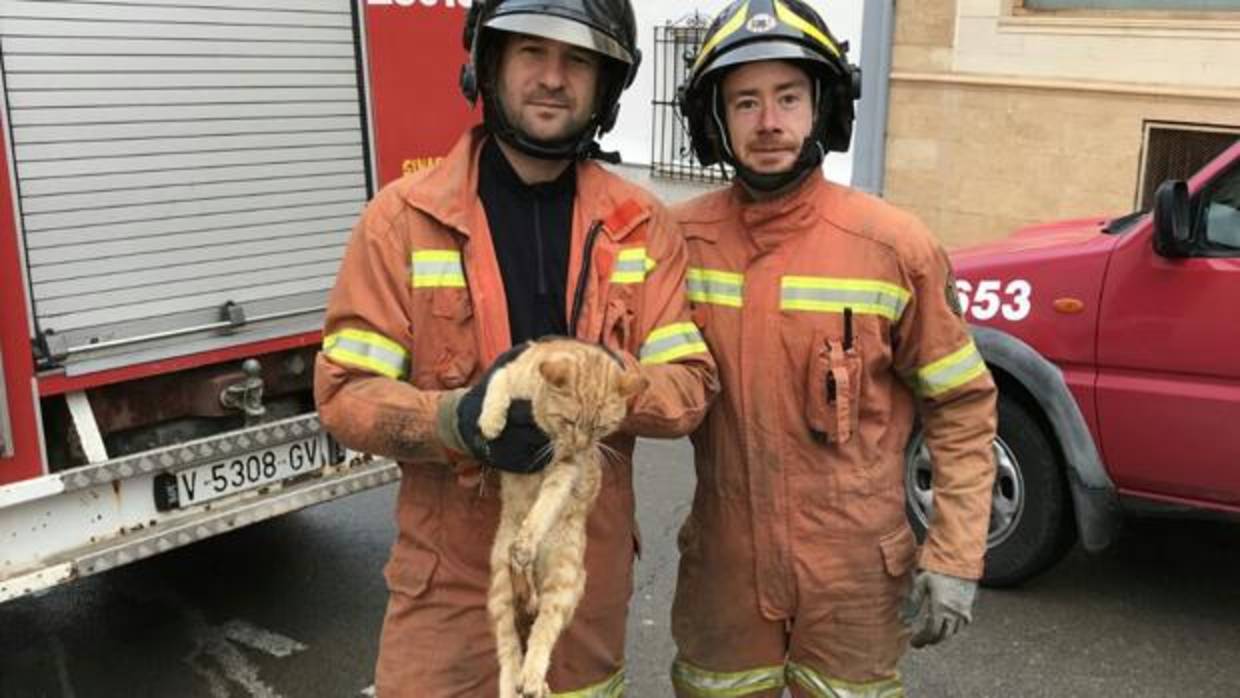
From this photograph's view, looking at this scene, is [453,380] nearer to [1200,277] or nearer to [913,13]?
[1200,277]

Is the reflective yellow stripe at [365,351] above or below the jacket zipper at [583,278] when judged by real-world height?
below

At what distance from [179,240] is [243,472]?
31.5 inches

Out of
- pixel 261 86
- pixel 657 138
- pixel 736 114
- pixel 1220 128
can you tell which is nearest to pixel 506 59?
pixel 736 114

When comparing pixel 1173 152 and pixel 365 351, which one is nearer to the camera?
pixel 365 351

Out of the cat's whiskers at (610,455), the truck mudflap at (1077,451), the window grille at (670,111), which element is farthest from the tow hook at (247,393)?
the window grille at (670,111)

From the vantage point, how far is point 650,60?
1264cm

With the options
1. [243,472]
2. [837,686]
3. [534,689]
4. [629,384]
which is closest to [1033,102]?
[243,472]

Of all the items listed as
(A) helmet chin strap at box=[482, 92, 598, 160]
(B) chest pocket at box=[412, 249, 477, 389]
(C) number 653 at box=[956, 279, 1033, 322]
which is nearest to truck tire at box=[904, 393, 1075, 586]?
(C) number 653 at box=[956, 279, 1033, 322]

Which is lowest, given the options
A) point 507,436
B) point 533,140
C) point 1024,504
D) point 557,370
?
point 1024,504

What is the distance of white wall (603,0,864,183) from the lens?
10.6 metres

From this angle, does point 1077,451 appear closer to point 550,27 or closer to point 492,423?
point 550,27

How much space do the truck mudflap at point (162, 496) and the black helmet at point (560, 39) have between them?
1998 millimetres

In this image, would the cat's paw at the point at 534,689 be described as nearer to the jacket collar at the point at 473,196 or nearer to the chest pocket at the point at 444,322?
the chest pocket at the point at 444,322

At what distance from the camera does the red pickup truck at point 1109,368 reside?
13.1ft
